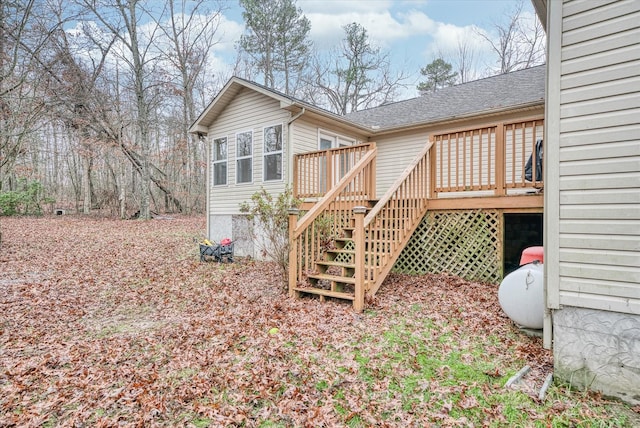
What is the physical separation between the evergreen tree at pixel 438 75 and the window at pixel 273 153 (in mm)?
15858

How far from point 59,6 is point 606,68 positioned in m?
15.9

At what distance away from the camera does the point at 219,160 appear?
35.3 feet

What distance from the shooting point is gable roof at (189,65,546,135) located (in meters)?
8.59

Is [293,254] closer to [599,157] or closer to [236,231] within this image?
[599,157]

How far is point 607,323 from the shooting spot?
2.91m

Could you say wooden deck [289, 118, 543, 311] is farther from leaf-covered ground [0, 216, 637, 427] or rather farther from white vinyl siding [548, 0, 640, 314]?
white vinyl siding [548, 0, 640, 314]

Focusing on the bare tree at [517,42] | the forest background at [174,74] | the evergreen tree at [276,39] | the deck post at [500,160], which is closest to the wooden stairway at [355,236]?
the deck post at [500,160]

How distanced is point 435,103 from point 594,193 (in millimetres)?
9218

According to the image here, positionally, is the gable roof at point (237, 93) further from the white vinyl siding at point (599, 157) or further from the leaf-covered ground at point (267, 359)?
the white vinyl siding at point (599, 157)

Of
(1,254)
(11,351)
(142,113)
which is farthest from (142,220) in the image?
(11,351)

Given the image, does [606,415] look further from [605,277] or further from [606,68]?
[606,68]

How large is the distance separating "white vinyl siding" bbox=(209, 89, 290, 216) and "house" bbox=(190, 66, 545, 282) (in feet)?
0.10

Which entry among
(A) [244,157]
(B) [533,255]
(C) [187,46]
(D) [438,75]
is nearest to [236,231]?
(A) [244,157]

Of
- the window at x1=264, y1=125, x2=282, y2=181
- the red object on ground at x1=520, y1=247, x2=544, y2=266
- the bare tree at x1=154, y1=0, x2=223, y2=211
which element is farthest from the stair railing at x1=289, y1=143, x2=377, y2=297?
the bare tree at x1=154, y1=0, x2=223, y2=211
